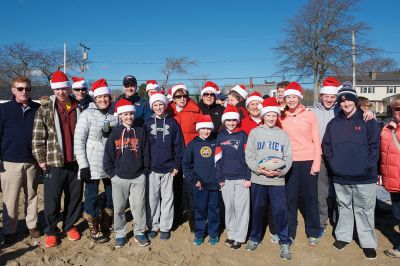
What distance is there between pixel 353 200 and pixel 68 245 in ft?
13.1

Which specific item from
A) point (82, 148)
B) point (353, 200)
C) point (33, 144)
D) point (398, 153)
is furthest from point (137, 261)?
point (398, 153)

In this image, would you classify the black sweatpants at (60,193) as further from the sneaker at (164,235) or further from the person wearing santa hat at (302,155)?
the person wearing santa hat at (302,155)

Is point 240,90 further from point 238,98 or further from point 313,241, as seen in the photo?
point 313,241

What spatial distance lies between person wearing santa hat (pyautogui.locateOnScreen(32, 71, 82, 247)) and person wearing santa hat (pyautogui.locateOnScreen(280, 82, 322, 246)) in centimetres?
300

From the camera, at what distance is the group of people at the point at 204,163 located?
426 centimetres

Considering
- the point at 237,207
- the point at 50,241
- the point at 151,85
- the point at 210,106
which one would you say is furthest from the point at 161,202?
the point at 151,85

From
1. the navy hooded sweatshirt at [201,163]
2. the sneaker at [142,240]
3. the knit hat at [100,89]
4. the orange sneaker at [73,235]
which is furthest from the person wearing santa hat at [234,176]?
the orange sneaker at [73,235]

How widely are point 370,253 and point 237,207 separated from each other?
182 cm

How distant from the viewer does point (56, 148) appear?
445cm

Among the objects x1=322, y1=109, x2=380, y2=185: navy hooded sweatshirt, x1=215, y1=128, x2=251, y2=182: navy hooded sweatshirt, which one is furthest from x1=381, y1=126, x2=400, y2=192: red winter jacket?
x1=215, y1=128, x2=251, y2=182: navy hooded sweatshirt

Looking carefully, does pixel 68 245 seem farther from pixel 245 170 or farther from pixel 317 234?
pixel 317 234

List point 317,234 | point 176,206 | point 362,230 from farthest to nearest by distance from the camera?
point 176,206 → point 317,234 → point 362,230

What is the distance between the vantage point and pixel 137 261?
415 centimetres

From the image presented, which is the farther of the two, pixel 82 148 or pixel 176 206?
pixel 176 206
